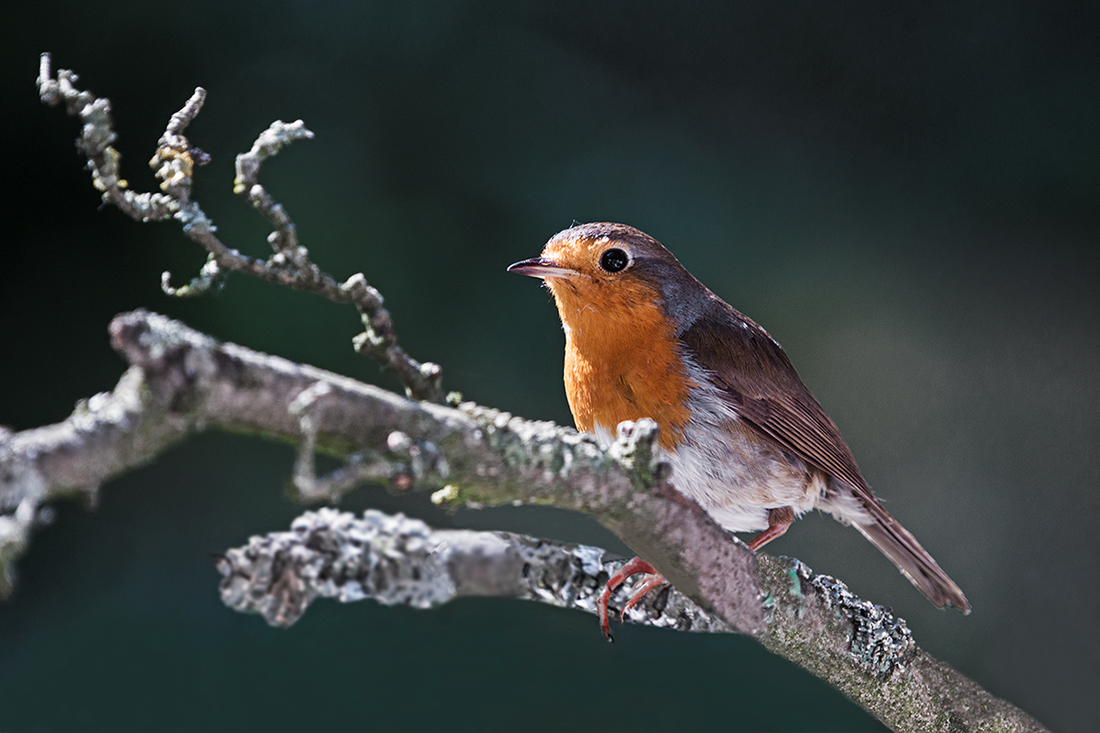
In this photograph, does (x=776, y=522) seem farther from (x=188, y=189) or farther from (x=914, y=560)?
(x=188, y=189)

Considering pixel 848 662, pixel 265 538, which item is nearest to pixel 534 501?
pixel 265 538

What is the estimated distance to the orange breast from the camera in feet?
4.56

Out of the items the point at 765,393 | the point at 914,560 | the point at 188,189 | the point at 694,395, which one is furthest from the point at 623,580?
the point at 188,189

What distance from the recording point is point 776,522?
158cm

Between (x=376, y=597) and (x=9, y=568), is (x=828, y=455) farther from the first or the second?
(x=9, y=568)

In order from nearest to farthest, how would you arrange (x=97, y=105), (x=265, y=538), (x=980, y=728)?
1. (x=97, y=105)
2. (x=265, y=538)
3. (x=980, y=728)

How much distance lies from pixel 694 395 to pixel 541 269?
32 cm

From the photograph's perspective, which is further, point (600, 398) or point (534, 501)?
point (600, 398)

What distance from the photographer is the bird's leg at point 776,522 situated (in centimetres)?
155

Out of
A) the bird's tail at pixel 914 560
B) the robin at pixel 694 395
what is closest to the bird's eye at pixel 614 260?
the robin at pixel 694 395

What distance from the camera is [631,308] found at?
4.80 feet

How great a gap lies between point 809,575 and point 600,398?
1.31ft

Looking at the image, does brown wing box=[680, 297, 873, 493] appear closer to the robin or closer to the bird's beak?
the robin

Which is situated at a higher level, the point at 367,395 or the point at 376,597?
the point at 367,395
